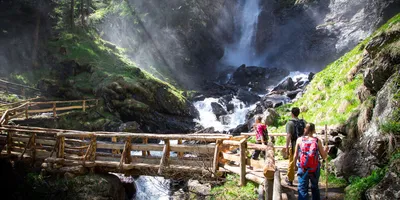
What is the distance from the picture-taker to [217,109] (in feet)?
90.5

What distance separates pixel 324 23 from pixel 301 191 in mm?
45151

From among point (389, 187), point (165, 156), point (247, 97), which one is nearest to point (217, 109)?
point (247, 97)

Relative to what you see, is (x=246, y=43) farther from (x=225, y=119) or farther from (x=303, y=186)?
(x=303, y=186)

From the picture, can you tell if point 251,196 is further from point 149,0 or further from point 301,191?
point 149,0

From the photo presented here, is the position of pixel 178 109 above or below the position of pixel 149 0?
below

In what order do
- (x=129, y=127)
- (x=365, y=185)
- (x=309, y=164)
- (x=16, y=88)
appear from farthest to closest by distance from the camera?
1. (x=16, y=88)
2. (x=129, y=127)
3. (x=365, y=185)
4. (x=309, y=164)

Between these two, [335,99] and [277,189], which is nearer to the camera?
[277,189]

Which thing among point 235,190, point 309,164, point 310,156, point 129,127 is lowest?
point 235,190

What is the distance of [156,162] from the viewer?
9047 mm

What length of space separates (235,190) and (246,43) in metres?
48.1

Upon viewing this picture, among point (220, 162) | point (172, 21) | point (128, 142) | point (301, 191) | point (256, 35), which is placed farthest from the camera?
point (256, 35)

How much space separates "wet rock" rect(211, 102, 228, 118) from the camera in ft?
89.2

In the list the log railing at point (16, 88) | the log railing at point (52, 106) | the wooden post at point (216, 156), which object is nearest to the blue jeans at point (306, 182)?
the wooden post at point (216, 156)

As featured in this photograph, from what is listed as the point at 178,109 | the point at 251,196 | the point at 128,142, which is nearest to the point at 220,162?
the point at 251,196
